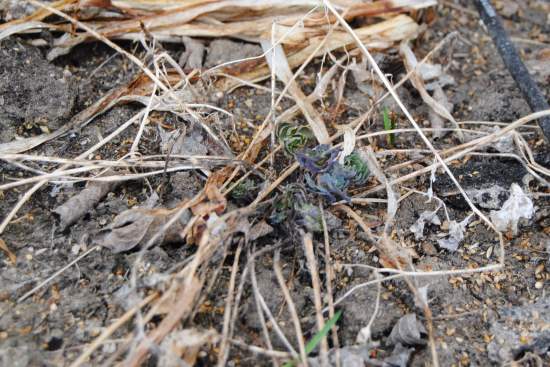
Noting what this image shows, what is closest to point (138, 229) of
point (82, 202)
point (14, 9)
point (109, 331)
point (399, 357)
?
point (82, 202)

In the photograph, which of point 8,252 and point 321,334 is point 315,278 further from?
point 8,252

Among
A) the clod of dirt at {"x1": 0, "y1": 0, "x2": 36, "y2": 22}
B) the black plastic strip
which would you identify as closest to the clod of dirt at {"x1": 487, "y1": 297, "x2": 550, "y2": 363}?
the black plastic strip

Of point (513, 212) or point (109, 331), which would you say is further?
point (513, 212)

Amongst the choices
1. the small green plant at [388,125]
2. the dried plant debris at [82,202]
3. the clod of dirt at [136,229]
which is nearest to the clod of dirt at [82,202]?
the dried plant debris at [82,202]

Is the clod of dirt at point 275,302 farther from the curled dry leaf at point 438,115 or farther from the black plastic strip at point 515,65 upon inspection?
the black plastic strip at point 515,65

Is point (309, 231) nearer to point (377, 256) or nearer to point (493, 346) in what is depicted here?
point (377, 256)

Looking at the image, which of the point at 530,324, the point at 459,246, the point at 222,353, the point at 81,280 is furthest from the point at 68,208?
the point at 530,324

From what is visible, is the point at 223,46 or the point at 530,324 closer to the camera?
the point at 530,324
